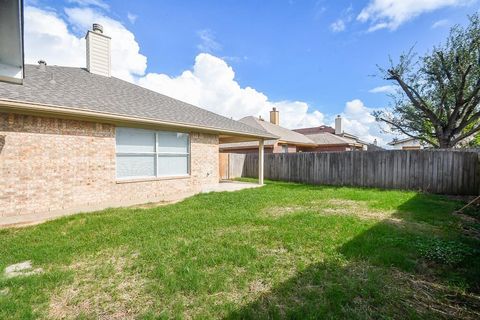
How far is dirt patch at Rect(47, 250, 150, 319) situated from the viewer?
8.46 feet

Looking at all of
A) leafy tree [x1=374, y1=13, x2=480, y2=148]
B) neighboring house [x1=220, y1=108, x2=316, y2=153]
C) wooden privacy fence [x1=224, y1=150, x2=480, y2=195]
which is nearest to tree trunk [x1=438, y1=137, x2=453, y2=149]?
leafy tree [x1=374, y1=13, x2=480, y2=148]

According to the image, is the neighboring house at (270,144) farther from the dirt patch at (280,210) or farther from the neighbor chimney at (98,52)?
the dirt patch at (280,210)

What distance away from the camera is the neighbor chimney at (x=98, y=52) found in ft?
34.1

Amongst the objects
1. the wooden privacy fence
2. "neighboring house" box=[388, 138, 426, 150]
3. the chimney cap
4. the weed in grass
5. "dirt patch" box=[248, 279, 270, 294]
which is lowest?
"dirt patch" box=[248, 279, 270, 294]

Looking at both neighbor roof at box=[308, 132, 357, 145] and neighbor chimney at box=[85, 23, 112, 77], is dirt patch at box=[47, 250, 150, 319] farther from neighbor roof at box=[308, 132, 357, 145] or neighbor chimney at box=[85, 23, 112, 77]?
neighbor roof at box=[308, 132, 357, 145]

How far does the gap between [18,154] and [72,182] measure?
140 centimetres

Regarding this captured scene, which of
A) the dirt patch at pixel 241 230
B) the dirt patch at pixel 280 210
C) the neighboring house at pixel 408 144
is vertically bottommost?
the dirt patch at pixel 241 230

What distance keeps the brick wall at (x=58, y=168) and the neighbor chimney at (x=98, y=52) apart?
5.03 meters

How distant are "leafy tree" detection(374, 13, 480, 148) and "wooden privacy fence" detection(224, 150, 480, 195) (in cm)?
452

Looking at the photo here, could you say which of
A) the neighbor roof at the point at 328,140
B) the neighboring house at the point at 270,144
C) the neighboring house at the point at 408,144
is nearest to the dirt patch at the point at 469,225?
the neighboring house at the point at 270,144

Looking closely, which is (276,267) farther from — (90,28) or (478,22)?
(478,22)

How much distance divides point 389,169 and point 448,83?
6.37m

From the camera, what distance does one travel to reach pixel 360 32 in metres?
12.0

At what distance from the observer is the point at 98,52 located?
10727 millimetres
